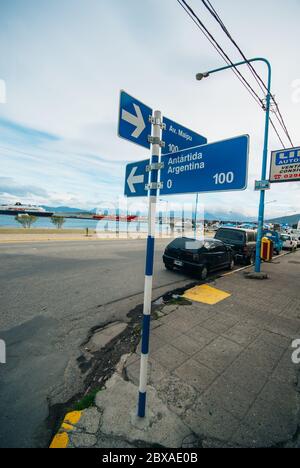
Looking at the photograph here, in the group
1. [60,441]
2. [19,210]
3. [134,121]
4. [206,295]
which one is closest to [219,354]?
[60,441]

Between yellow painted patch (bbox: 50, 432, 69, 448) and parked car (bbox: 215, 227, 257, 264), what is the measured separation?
10.3 meters

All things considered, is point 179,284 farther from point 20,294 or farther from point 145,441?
point 145,441

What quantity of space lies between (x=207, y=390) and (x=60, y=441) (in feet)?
5.62

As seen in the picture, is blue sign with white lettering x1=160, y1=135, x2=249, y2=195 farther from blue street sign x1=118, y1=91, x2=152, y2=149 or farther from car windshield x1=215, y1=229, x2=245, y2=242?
car windshield x1=215, y1=229, x2=245, y2=242

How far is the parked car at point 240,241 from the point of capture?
36.3 feet

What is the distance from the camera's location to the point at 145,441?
6.63 ft

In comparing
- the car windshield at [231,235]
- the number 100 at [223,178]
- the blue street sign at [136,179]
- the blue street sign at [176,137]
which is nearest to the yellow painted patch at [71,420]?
the blue street sign at [136,179]

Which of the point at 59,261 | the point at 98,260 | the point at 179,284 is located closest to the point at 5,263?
the point at 59,261

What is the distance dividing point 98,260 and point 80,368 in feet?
24.9

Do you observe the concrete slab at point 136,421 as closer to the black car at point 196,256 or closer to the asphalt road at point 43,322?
the asphalt road at point 43,322

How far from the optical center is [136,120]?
224 centimetres

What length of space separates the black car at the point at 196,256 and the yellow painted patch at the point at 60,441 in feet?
21.6
